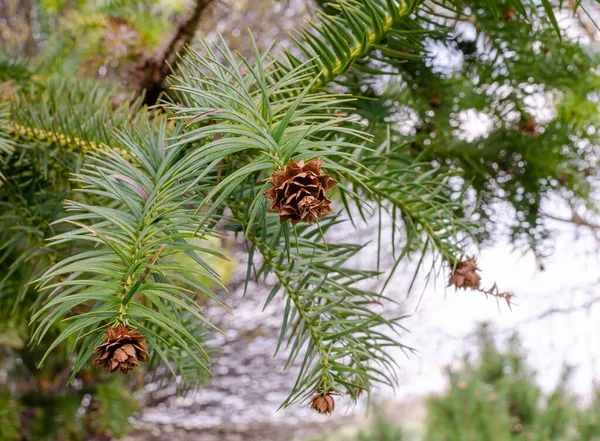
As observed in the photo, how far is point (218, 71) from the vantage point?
20cm

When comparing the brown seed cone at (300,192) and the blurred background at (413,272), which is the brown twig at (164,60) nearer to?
the blurred background at (413,272)

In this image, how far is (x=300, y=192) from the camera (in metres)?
0.14

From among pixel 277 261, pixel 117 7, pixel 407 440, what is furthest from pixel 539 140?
pixel 407 440

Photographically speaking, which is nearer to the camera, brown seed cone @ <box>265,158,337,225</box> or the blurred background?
brown seed cone @ <box>265,158,337,225</box>

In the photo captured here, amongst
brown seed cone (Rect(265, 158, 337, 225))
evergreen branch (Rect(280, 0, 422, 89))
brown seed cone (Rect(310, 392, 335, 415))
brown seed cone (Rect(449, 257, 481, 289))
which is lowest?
brown seed cone (Rect(310, 392, 335, 415))

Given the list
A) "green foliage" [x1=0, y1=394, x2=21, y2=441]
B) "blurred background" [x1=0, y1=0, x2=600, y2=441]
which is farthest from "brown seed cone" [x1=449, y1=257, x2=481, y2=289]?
"green foliage" [x1=0, y1=394, x2=21, y2=441]

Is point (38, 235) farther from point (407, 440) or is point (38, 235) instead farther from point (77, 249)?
point (407, 440)

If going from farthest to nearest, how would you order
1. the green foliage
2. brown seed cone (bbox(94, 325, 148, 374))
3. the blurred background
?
the green foliage < the blurred background < brown seed cone (bbox(94, 325, 148, 374))

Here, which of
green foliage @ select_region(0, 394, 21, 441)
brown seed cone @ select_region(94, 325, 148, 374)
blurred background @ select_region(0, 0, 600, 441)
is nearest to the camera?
brown seed cone @ select_region(94, 325, 148, 374)

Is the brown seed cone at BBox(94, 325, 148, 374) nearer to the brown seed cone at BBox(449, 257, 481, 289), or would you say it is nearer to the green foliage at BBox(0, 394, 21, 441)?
the brown seed cone at BBox(449, 257, 481, 289)

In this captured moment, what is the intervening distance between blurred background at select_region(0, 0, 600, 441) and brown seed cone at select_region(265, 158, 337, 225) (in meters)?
0.04

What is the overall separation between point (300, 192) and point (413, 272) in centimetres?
92

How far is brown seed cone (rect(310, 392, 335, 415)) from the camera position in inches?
7.3

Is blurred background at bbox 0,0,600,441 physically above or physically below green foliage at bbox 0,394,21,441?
above
